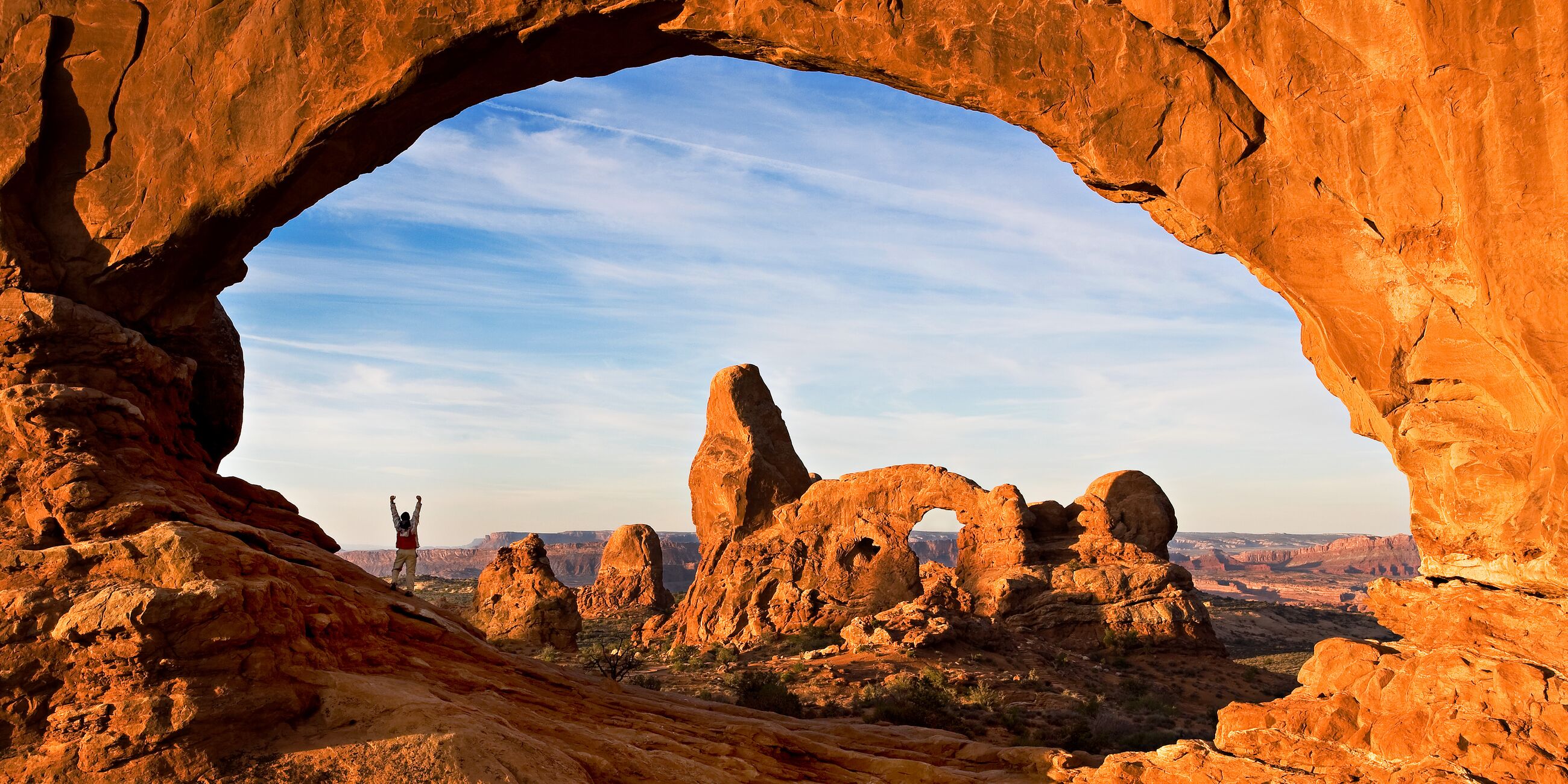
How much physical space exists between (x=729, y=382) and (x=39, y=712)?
28.4 meters

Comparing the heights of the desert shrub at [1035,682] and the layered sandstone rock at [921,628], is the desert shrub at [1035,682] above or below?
below

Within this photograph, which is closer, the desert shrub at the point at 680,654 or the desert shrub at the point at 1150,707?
the desert shrub at the point at 1150,707

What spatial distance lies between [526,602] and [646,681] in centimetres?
319

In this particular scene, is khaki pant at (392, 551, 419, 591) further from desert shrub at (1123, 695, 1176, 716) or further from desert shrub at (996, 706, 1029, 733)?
desert shrub at (1123, 695, 1176, 716)

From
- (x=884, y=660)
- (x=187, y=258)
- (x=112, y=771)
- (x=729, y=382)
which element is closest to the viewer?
(x=112, y=771)

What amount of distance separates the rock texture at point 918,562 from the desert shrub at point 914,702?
296 inches

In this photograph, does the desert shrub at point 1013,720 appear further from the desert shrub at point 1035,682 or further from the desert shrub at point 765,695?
the desert shrub at point 765,695

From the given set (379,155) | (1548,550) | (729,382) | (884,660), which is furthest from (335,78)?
(729,382)

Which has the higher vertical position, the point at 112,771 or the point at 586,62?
the point at 586,62

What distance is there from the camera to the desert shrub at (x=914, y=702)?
13.6 m

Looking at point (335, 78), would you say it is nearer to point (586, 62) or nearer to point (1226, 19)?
point (586, 62)

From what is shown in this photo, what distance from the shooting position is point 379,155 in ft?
30.1

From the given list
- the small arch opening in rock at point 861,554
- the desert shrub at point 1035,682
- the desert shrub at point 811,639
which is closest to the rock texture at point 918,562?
the small arch opening in rock at point 861,554

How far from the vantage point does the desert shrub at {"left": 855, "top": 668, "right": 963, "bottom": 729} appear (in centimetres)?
1357
